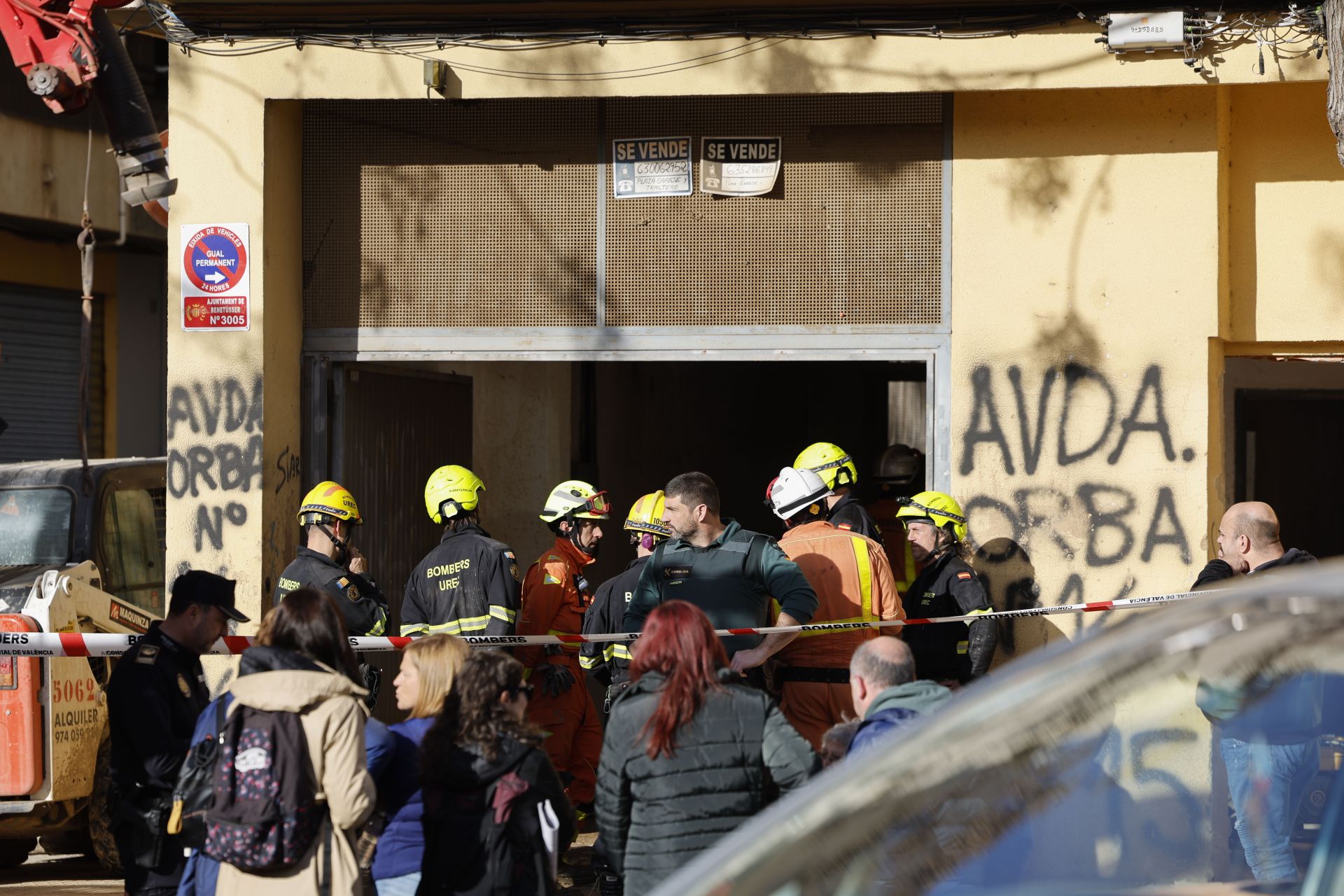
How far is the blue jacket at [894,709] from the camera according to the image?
13.7 feet

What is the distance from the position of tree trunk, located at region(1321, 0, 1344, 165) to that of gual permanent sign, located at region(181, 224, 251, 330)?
5.47 metres

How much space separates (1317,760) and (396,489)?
810cm

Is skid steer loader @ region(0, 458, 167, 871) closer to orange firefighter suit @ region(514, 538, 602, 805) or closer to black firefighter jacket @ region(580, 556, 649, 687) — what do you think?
orange firefighter suit @ region(514, 538, 602, 805)

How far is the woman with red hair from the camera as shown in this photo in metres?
4.25

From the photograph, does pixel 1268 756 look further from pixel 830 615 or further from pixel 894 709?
pixel 830 615

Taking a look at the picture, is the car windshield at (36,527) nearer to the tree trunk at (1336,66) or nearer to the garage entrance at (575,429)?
the garage entrance at (575,429)

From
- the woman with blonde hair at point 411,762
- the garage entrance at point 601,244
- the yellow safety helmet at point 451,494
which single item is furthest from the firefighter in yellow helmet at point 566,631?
the woman with blonde hair at point 411,762

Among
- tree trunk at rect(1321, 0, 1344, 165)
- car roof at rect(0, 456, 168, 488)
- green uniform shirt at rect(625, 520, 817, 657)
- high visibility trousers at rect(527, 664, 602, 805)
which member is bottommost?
high visibility trousers at rect(527, 664, 602, 805)

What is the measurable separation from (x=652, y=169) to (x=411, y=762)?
4.72 metres

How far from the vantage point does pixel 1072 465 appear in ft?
26.0

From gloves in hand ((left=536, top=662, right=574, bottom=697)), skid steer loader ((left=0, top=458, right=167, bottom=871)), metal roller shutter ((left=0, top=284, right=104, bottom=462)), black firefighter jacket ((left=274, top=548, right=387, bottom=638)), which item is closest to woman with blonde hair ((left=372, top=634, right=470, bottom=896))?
black firefighter jacket ((left=274, top=548, right=387, bottom=638))

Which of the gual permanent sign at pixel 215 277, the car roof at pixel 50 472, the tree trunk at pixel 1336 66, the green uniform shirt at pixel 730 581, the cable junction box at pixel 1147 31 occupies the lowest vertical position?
the green uniform shirt at pixel 730 581

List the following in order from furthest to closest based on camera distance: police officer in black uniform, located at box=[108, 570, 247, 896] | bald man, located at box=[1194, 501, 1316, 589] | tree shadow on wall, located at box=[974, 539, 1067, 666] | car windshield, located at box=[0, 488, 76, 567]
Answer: car windshield, located at box=[0, 488, 76, 567] < tree shadow on wall, located at box=[974, 539, 1067, 666] < bald man, located at box=[1194, 501, 1316, 589] < police officer in black uniform, located at box=[108, 570, 247, 896]

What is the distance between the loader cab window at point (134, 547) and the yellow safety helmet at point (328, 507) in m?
1.53
